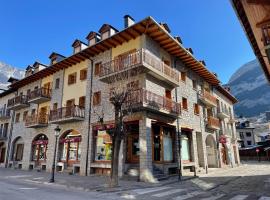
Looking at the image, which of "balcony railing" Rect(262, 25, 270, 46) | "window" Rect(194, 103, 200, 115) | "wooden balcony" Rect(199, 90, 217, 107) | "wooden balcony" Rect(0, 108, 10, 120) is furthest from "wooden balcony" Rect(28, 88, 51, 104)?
"balcony railing" Rect(262, 25, 270, 46)

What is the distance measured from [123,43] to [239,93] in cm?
14097

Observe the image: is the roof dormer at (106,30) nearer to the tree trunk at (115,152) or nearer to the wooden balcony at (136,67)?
the wooden balcony at (136,67)

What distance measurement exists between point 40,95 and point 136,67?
12.4 meters

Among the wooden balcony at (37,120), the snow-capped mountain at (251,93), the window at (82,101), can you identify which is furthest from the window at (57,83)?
the snow-capped mountain at (251,93)

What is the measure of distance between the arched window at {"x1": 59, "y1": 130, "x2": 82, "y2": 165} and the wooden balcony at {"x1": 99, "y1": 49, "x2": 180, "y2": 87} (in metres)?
6.52

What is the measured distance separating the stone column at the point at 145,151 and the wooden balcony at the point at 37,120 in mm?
11752

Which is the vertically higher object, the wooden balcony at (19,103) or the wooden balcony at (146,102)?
the wooden balcony at (19,103)

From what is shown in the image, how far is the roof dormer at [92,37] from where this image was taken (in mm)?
19822

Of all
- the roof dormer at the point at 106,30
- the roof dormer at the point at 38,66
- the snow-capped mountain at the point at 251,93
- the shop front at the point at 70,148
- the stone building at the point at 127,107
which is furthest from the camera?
the snow-capped mountain at the point at 251,93

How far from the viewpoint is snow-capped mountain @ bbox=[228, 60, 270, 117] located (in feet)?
407

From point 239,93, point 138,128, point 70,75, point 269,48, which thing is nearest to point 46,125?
point 70,75

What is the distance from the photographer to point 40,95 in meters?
22.6

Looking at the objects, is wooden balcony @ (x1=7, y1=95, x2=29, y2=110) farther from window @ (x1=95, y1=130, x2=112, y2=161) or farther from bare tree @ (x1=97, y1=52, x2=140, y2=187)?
bare tree @ (x1=97, y1=52, x2=140, y2=187)

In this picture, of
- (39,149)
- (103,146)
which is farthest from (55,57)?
(103,146)
